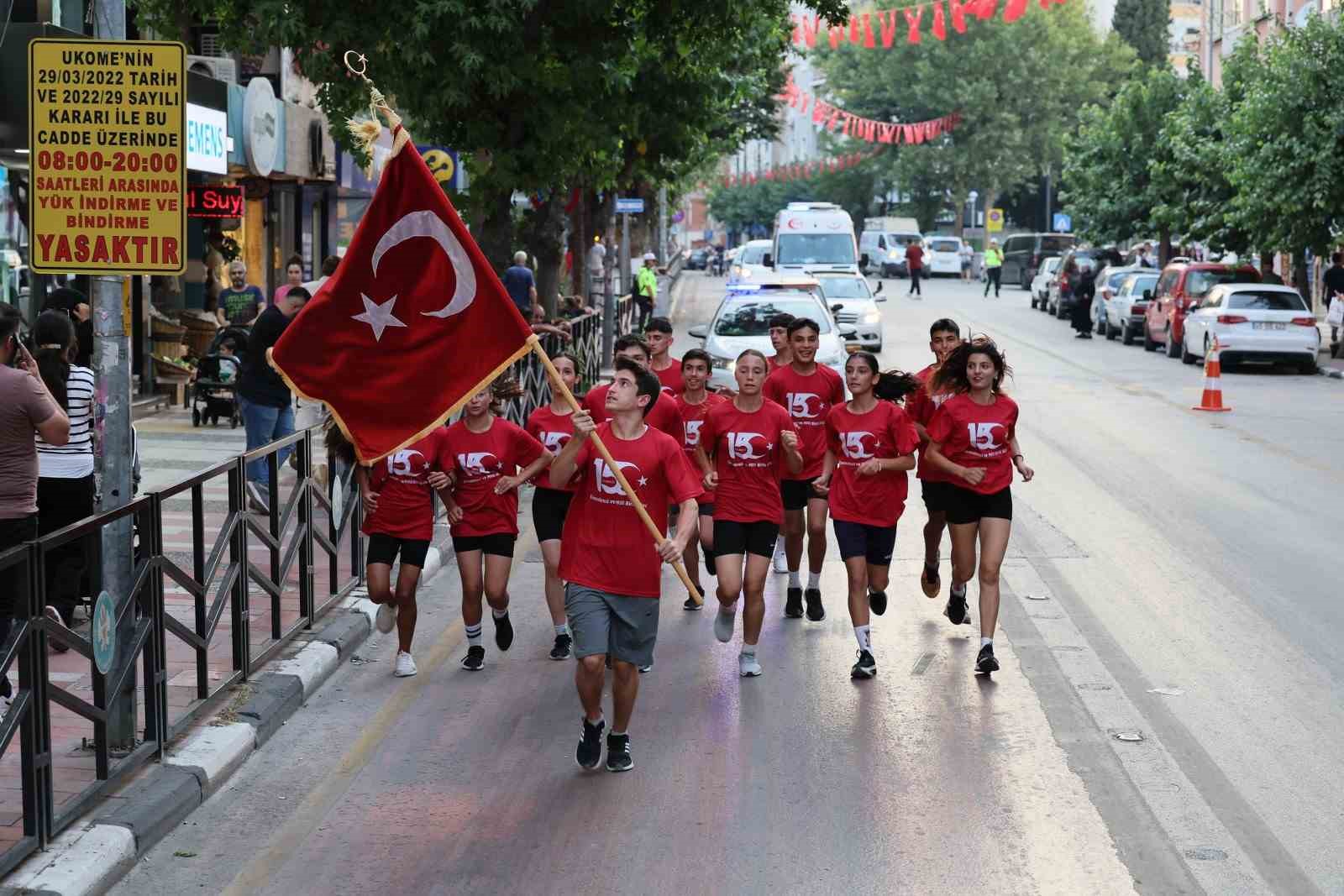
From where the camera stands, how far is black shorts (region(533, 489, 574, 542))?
9.88 meters

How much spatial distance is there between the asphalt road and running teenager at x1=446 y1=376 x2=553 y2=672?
0.53m

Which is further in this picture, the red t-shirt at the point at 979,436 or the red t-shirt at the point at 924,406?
the red t-shirt at the point at 924,406

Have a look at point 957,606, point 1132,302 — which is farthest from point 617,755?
point 1132,302

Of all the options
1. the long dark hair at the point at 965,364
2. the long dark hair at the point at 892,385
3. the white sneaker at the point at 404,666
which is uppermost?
the long dark hair at the point at 965,364

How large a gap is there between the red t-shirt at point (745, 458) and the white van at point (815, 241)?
3483 centimetres

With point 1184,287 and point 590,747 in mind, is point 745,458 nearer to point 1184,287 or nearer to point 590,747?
point 590,747

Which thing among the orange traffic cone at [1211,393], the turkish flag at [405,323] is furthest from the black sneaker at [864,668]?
the orange traffic cone at [1211,393]

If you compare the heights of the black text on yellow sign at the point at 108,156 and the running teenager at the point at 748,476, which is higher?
the black text on yellow sign at the point at 108,156

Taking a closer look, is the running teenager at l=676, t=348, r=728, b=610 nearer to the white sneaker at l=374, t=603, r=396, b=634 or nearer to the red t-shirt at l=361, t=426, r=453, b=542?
the red t-shirt at l=361, t=426, r=453, b=542

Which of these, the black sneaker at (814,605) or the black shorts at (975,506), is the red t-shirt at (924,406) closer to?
the black shorts at (975,506)

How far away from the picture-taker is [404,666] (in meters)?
9.64

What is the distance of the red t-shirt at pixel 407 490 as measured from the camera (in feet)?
30.7

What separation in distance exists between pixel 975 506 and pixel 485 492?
8.71ft

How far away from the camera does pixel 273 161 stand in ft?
83.6
